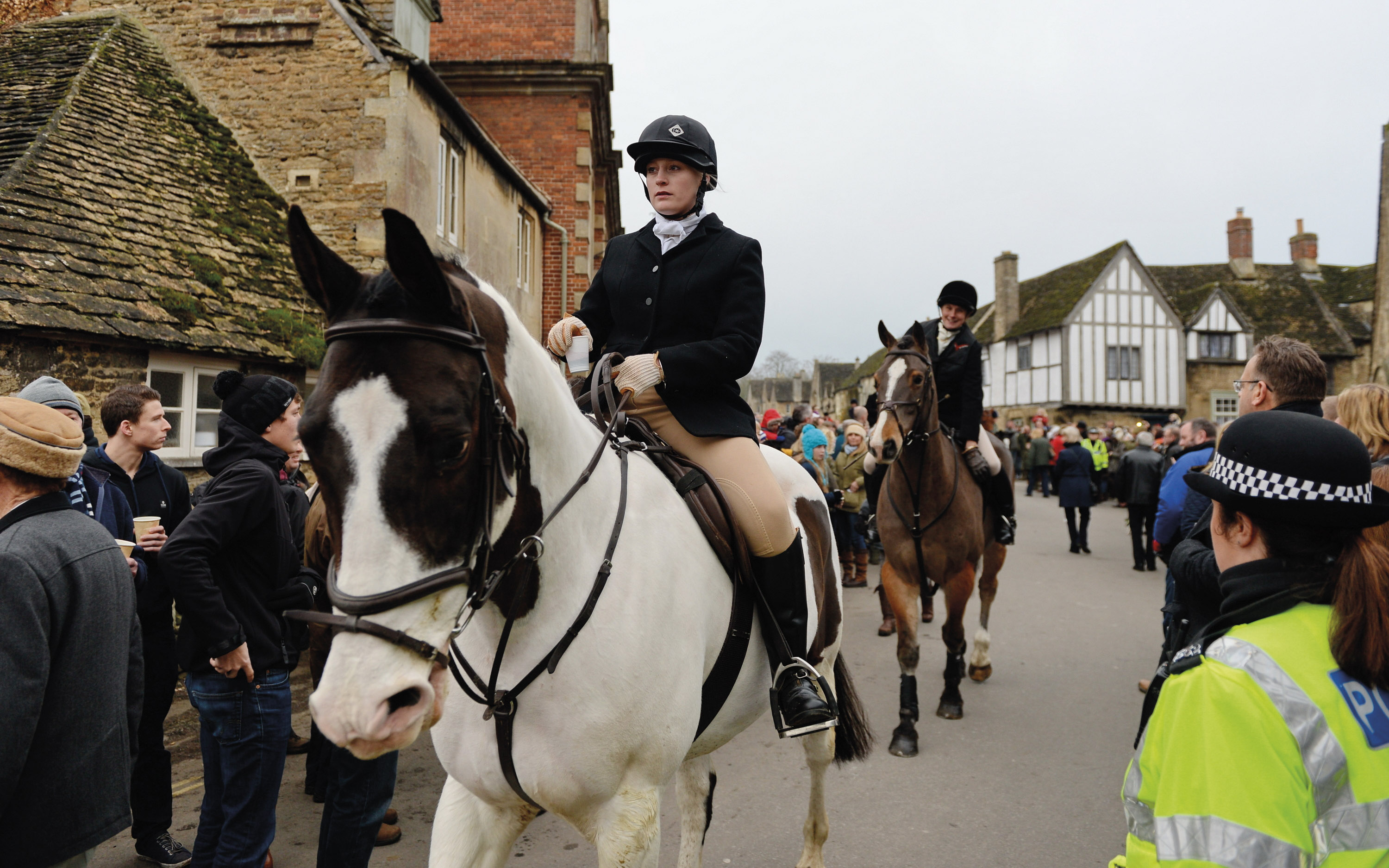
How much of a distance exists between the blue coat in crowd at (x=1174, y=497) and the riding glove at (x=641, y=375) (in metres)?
4.26

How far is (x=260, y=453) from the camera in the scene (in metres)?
3.57

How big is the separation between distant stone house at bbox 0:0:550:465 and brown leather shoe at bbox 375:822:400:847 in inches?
201

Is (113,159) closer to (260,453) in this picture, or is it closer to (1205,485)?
(260,453)

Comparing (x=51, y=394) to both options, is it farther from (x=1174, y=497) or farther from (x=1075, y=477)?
(x=1075, y=477)

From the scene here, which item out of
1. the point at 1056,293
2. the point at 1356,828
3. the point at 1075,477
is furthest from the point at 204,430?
the point at 1056,293

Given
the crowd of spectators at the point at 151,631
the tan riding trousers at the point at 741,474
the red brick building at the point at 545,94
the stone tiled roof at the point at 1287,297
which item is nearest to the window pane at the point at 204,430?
the crowd of spectators at the point at 151,631

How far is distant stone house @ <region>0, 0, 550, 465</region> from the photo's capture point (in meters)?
7.33

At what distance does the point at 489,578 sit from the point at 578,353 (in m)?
0.99

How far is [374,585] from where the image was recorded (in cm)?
148

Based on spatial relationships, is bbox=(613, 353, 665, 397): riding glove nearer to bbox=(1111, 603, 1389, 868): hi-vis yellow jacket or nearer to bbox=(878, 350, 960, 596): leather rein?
bbox=(1111, 603, 1389, 868): hi-vis yellow jacket

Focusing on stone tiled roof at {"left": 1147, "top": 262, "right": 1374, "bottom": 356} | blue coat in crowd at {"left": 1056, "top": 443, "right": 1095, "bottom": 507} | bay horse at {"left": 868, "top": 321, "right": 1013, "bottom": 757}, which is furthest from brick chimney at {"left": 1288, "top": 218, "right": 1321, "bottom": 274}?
bay horse at {"left": 868, "top": 321, "right": 1013, "bottom": 757}

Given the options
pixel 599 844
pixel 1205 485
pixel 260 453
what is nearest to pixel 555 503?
pixel 599 844

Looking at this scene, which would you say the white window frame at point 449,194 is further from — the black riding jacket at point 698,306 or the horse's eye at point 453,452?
the horse's eye at point 453,452

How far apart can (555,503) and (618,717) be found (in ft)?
1.93
